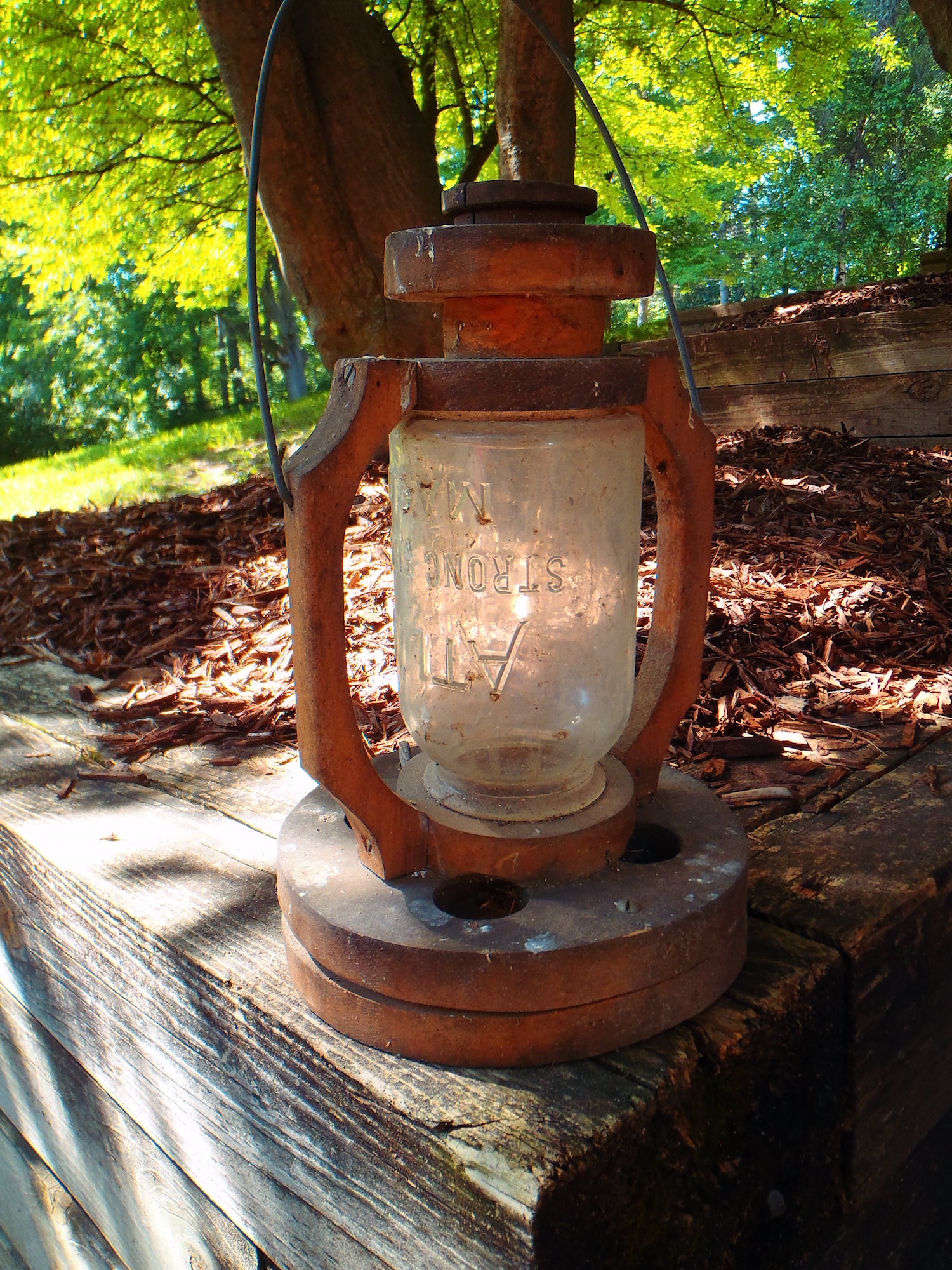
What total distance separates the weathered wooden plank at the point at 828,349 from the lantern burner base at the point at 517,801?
2.92 m

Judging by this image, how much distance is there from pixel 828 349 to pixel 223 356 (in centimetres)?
2969

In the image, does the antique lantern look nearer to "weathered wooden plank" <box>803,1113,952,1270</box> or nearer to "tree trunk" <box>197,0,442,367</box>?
"weathered wooden plank" <box>803,1113,952,1270</box>

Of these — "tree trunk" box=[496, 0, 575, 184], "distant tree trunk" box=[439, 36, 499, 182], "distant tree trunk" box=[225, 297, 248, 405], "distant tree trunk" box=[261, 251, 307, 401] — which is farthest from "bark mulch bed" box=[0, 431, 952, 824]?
"distant tree trunk" box=[225, 297, 248, 405]

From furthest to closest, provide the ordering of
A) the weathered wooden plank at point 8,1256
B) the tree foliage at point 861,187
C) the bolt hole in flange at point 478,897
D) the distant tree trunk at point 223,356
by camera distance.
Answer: the distant tree trunk at point 223,356
the tree foliage at point 861,187
the weathered wooden plank at point 8,1256
the bolt hole in flange at point 478,897

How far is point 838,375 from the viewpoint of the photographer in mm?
4285

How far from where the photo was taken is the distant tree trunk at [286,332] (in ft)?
80.3

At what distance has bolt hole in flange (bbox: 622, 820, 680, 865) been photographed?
1.27 meters

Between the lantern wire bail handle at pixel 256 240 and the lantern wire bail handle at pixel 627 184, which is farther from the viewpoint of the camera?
the lantern wire bail handle at pixel 627 184

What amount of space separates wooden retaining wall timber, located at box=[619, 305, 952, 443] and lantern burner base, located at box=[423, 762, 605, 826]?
10.5 feet

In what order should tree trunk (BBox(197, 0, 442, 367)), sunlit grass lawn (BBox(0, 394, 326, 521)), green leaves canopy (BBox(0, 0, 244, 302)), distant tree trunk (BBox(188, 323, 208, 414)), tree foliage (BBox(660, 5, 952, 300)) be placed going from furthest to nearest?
1. distant tree trunk (BBox(188, 323, 208, 414))
2. tree foliage (BBox(660, 5, 952, 300))
3. green leaves canopy (BBox(0, 0, 244, 302))
4. sunlit grass lawn (BBox(0, 394, 326, 521))
5. tree trunk (BBox(197, 0, 442, 367))

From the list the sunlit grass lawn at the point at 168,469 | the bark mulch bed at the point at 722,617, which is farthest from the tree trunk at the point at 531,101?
the sunlit grass lawn at the point at 168,469

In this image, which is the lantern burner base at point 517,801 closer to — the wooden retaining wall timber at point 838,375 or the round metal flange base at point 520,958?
the round metal flange base at point 520,958

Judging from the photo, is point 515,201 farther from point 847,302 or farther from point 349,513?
point 847,302

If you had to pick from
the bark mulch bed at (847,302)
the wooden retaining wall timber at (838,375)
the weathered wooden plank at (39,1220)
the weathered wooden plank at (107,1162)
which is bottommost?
the weathered wooden plank at (39,1220)
